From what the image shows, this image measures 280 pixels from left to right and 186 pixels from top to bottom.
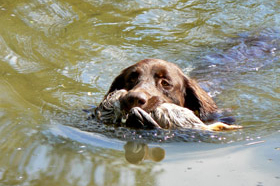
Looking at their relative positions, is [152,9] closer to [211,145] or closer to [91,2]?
[91,2]

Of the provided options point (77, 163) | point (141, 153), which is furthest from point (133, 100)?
point (77, 163)

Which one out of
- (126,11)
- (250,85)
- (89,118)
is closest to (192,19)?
(126,11)

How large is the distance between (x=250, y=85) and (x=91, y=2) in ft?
14.8

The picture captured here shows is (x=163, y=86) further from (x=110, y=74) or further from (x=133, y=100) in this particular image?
(x=110, y=74)

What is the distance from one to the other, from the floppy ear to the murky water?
0.32 meters

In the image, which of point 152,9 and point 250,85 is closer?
point 250,85

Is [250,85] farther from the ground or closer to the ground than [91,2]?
closer to the ground

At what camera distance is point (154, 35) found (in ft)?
27.9

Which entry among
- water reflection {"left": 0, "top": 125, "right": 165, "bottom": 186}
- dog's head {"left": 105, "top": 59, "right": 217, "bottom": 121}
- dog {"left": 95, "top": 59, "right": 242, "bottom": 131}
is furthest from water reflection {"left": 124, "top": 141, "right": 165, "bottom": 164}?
dog's head {"left": 105, "top": 59, "right": 217, "bottom": 121}

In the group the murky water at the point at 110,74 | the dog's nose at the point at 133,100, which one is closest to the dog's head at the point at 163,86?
the dog's nose at the point at 133,100

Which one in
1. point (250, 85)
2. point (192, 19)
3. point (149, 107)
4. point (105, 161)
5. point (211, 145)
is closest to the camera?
point (105, 161)

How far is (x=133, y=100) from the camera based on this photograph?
4.22 metres

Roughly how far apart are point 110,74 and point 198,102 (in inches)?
83.1

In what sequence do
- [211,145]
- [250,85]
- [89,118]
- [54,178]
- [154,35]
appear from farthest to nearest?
[154,35], [250,85], [89,118], [211,145], [54,178]
